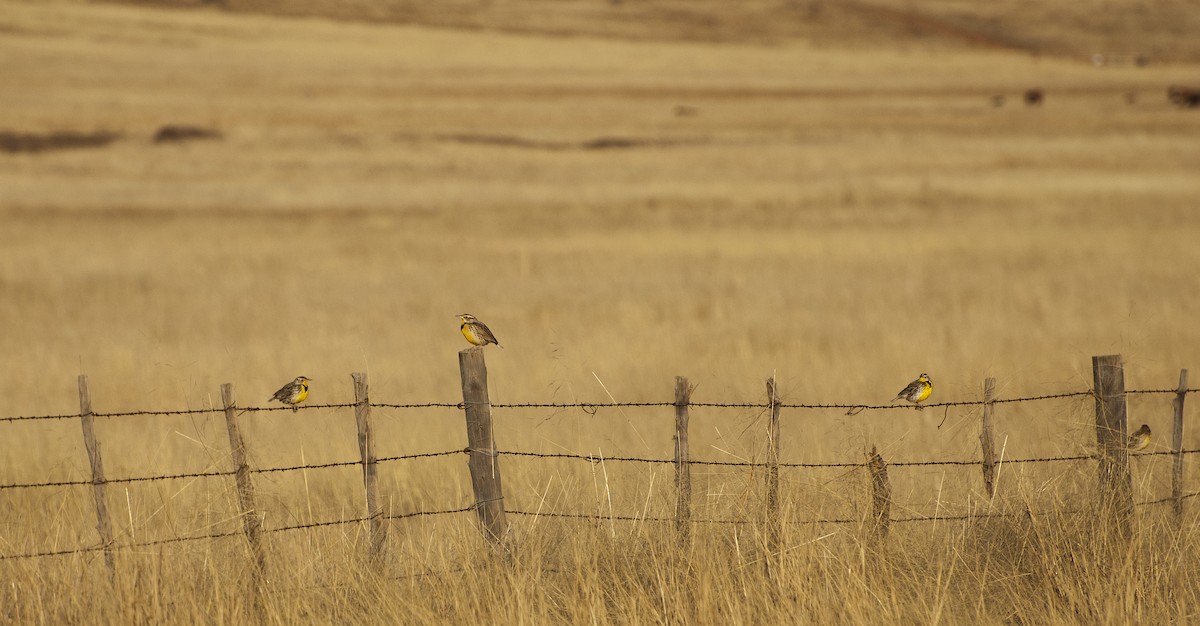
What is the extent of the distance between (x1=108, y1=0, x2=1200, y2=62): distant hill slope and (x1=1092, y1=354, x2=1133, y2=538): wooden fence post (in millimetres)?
96747

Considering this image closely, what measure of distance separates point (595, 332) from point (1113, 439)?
8.58 m

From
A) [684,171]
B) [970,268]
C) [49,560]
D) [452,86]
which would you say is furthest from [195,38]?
[49,560]

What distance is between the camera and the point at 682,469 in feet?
18.9

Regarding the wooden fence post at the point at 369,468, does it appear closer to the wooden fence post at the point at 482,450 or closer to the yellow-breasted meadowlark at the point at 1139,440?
the wooden fence post at the point at 482,450

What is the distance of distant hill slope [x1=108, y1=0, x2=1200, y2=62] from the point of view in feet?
334

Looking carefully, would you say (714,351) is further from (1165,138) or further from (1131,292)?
(1165,138)

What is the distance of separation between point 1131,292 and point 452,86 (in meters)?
52.8

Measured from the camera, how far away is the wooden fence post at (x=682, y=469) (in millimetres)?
5703

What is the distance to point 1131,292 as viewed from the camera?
51.6 ft

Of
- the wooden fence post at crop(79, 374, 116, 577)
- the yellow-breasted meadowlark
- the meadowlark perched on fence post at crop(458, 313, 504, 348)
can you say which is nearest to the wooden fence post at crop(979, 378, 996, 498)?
the yellow-breasted meadowlark

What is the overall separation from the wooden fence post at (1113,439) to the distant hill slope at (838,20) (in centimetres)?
9675

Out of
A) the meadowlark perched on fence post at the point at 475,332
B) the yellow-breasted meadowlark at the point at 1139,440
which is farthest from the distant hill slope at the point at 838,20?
the yellow-breasted meadowlark at the point at 1139,440

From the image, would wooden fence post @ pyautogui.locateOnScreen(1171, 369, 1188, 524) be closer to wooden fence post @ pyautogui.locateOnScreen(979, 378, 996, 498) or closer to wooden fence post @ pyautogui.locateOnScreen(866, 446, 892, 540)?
wooden fence post @ pyautogui.locateOnScreen(979, 378, 996, 498)

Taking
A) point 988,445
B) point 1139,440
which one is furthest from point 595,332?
point 988,445
